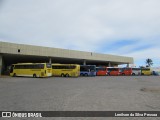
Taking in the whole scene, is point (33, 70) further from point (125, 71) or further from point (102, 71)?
point (125, 71)

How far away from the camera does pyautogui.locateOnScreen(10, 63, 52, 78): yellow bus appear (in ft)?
102

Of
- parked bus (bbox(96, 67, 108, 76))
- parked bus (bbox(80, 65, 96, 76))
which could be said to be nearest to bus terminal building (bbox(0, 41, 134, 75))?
parked bus (bbox(96, 67, 108, 76))

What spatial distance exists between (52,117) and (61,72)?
1226 inches

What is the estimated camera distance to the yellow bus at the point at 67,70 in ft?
117

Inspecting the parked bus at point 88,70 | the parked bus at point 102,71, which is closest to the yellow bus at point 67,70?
Answer: the parked bus at point 88,70

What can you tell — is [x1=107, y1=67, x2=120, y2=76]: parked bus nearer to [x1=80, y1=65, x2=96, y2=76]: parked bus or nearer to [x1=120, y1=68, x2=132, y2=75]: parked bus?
[x1=120, y1=68, x2=132, y2=75]: parked bus

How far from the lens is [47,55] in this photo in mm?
43281

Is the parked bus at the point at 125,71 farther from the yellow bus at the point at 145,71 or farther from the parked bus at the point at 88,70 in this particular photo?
the parked bus at the point at 88,70

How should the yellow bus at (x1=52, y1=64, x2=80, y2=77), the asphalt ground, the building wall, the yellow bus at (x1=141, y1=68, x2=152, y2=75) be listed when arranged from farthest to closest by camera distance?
the yellow bus at (x1=141, y1=68, x2=152, y2=75) → the building wall → the yellow bus at (x1=52, y1=64, x2=80, y2=77) → the asphalt ground

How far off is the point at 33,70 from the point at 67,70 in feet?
22.7

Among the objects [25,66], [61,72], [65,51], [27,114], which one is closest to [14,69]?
[25,66]

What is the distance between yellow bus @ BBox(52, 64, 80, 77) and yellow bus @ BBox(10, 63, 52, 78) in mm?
4242

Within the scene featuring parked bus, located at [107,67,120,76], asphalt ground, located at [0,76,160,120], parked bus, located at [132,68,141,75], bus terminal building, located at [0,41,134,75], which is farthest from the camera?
parked bus, located at [132,68,141,75]

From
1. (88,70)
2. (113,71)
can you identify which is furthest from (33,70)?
(113,71)
